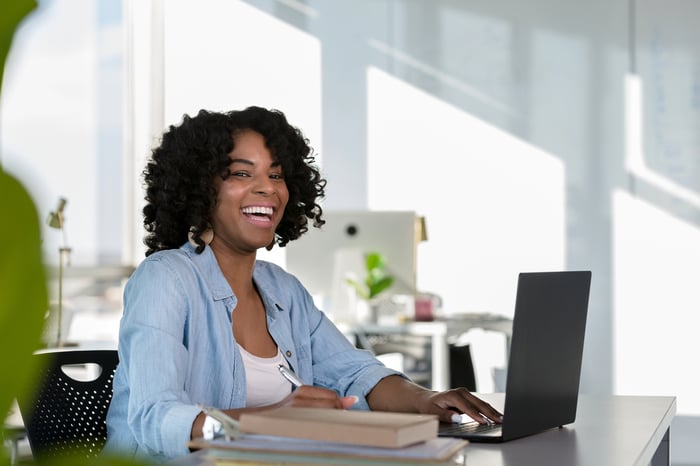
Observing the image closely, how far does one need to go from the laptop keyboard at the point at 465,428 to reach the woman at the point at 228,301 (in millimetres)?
29

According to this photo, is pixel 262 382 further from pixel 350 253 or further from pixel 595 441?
pixel 350 253

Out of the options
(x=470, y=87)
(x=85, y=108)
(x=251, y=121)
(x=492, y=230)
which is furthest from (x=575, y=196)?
(x=251, y=121)

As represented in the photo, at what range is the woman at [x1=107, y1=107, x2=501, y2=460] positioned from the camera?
168 centimetres

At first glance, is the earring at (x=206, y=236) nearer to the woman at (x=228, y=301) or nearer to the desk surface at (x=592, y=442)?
the woman at (x=228, y=301)

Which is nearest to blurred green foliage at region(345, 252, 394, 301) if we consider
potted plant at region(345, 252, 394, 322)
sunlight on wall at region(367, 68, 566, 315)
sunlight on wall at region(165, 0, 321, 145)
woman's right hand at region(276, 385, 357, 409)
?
potted plant at region(345, 252, 394, 322)

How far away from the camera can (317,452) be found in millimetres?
994

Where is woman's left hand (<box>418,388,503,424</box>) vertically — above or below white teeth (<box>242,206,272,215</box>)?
below

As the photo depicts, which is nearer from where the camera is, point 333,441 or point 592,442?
point 333,441

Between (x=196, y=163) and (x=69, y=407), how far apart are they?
55cm

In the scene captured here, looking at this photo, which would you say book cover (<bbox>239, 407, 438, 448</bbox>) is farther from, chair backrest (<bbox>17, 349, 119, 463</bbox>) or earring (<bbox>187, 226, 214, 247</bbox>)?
earring (<bbox>187, 226, 214, 247</bbox>)

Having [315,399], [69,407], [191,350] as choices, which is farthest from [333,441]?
[69,407]

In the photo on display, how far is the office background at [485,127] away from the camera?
5.40 m

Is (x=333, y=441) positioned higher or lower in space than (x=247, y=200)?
lower

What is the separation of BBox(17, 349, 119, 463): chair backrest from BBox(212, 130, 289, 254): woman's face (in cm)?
34
